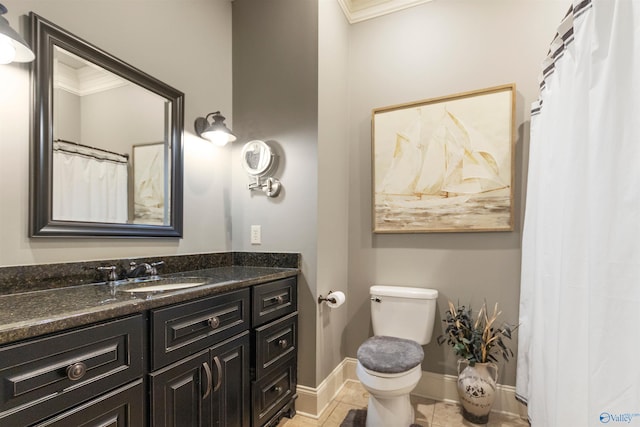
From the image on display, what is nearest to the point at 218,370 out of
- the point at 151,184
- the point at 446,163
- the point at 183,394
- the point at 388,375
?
the point at 183,394

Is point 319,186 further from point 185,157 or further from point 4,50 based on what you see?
point 4,50

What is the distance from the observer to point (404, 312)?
6.32ft

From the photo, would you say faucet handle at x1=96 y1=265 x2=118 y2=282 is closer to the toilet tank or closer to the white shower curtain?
the toilet tank

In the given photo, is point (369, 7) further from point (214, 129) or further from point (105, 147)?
point (105, 147)

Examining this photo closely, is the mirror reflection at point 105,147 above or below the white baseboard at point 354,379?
above

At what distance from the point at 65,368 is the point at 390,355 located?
4.41 ft

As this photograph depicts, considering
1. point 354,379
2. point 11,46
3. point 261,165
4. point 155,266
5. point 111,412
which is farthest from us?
point 354,379

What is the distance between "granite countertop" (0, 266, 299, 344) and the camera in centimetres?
71

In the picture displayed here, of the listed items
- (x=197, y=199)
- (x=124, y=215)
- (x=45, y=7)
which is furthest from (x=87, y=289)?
(x=45, y=7)

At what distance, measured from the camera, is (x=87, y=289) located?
1.17 meters

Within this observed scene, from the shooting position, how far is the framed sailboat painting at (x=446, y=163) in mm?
1873

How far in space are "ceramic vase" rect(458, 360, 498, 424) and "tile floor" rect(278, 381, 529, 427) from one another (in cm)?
6

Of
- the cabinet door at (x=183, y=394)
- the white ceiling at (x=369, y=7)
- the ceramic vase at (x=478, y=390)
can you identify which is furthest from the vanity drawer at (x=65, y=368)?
the white ceiling at (x=369, y=7)

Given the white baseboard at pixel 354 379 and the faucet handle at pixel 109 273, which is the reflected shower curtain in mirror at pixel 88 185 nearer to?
the faucet handle at pixel 109 273
